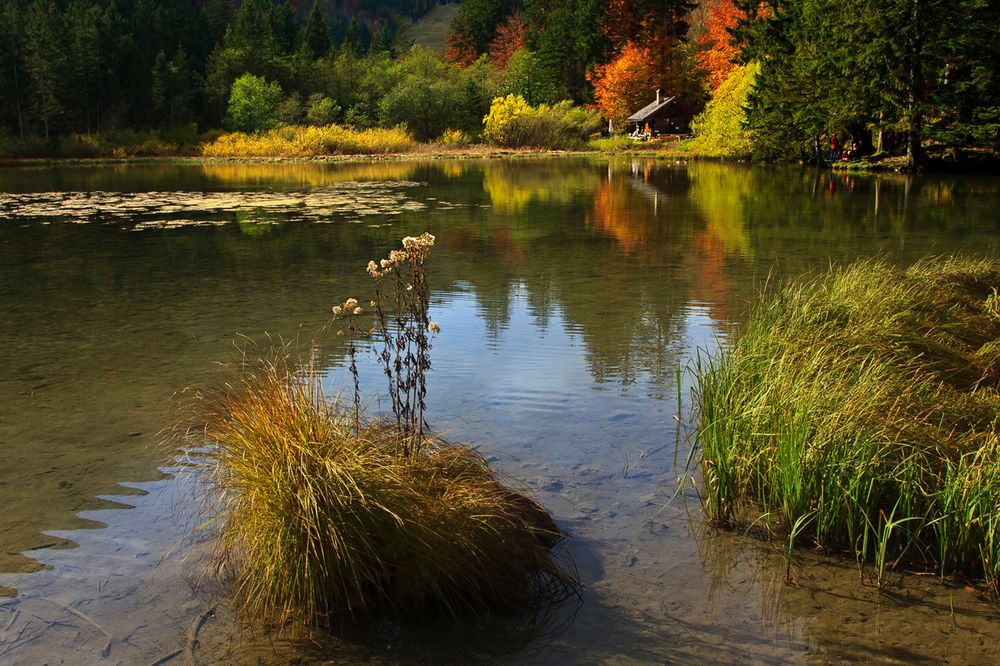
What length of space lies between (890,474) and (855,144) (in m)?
40.5

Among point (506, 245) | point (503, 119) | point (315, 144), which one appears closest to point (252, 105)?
point (315, 144)

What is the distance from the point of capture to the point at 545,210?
23438 mm

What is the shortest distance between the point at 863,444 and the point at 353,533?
253 cm

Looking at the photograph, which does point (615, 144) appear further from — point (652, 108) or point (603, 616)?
point (603, 616)

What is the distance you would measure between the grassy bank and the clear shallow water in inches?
8.7

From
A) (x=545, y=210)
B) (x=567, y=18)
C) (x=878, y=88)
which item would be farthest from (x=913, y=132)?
(x=567, y=18)

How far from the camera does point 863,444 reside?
450 cm

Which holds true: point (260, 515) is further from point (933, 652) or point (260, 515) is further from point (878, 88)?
point (878, 88)

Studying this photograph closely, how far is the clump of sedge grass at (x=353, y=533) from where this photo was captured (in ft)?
12.6

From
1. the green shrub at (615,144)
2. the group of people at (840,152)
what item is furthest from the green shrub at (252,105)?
the group of people at (840,152)

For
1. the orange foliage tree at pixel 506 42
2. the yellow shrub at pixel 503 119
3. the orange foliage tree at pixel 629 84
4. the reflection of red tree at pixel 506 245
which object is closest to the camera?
the reflection of red tree at pixel 506 245

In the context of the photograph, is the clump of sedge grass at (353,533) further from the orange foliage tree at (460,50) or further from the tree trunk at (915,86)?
the orange foliage tree at (460,50)

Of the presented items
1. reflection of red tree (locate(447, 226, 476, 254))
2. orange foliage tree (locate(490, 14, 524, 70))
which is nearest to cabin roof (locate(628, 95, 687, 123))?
orange foliage tree (locate(490, 14, 524, 70))

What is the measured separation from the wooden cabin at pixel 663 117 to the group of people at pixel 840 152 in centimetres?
2622
